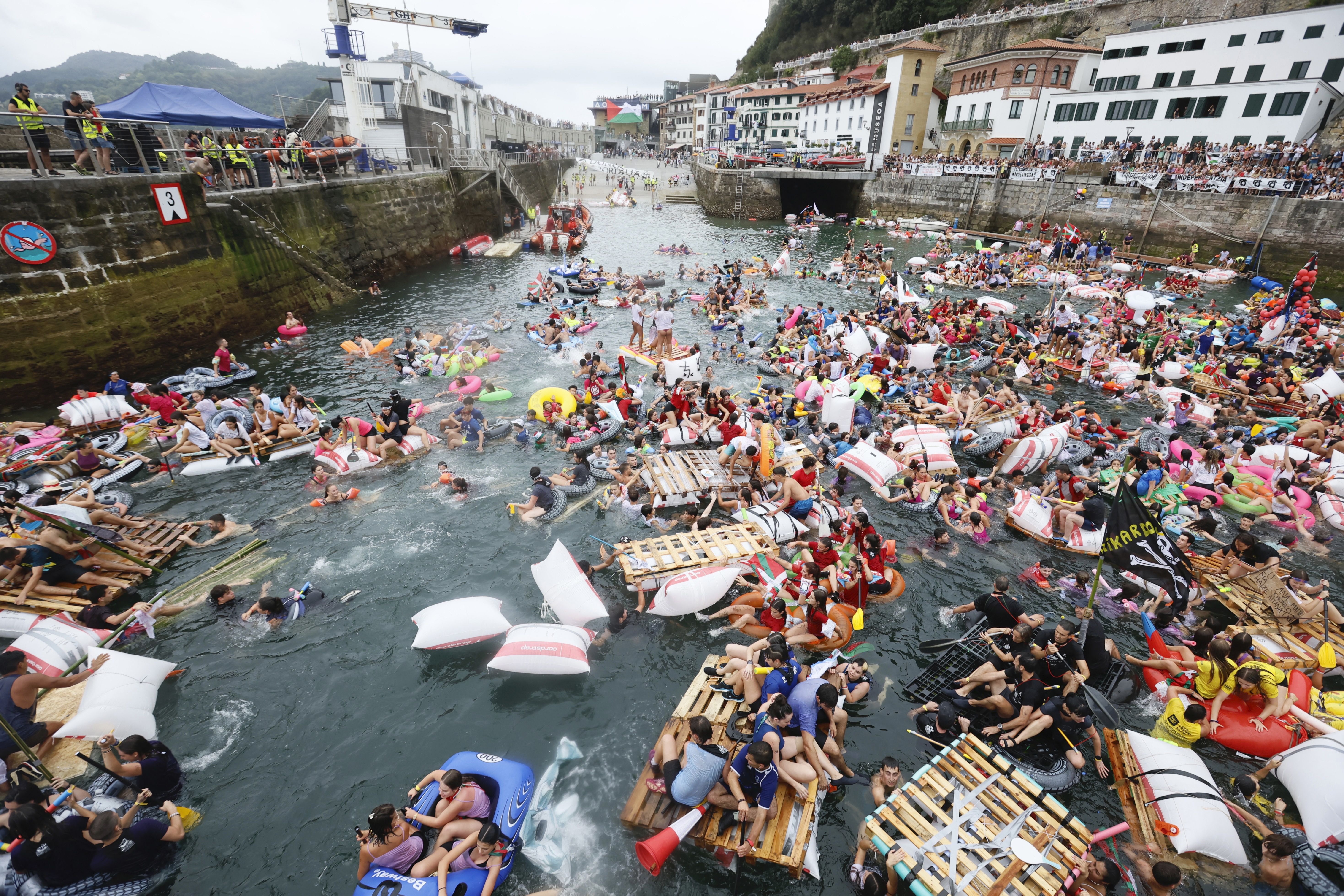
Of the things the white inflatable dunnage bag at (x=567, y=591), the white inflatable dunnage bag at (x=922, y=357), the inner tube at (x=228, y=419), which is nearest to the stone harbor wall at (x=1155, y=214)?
the white inflatable dunnage bag at (x=922, y=357)

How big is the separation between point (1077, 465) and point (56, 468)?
23.0 m

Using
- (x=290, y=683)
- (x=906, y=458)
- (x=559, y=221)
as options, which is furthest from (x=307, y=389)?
(x=559, y=221)

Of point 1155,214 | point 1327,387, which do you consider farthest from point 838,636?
point 1155,214

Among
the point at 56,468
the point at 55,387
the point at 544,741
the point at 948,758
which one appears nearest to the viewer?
the point at 948,758

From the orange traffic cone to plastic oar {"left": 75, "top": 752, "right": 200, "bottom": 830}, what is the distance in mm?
5295

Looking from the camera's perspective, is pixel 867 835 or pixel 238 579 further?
pixel 238 579

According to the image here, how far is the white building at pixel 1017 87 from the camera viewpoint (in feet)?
168

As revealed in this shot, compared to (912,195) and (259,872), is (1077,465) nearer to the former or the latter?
(259,872)

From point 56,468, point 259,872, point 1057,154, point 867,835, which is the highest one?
point 1057,154

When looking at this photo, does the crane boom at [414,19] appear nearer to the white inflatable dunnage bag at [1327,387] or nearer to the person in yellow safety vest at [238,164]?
the person in yellow safety vest at [238,164]

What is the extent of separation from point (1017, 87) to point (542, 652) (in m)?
65.7

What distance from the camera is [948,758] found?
716cm

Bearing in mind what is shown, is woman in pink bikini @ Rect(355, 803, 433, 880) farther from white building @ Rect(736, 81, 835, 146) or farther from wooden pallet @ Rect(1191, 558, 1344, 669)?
white building @ Rect(736, 81, 835, 146)

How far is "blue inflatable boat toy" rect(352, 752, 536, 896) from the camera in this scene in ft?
18.6
